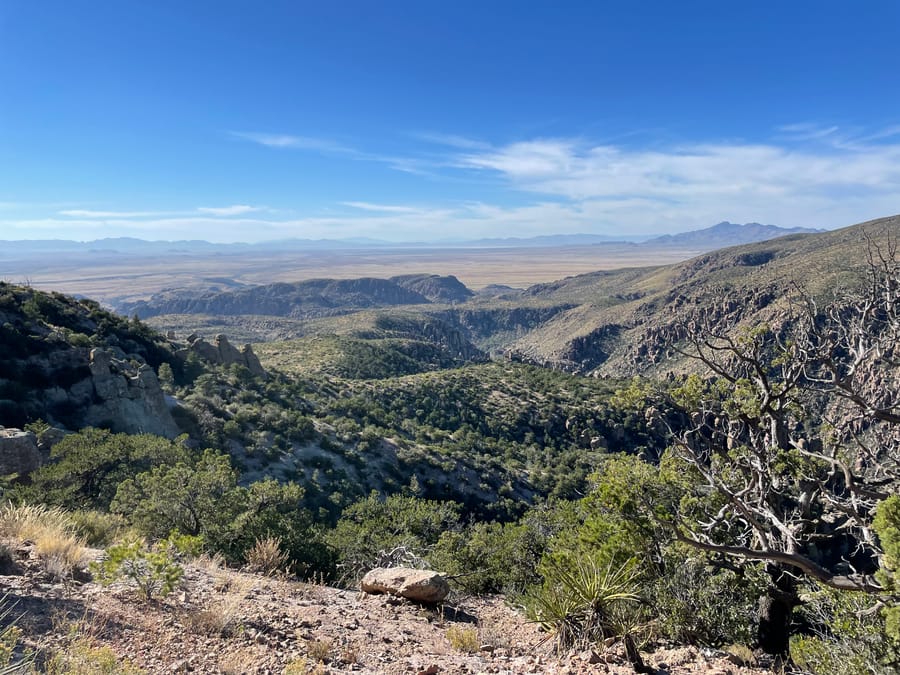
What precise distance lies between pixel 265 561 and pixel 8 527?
4472 mm

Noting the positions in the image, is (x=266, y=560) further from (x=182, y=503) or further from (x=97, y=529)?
(x=182, y=503)

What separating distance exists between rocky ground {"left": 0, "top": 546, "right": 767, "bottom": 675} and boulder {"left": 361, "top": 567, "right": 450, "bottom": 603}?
2.05 ft

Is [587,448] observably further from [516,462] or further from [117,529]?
[117,529]

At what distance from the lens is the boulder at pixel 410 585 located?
30.0 ft

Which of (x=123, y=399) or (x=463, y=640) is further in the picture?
(x=123, y=399)

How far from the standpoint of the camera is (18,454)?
16.6 m

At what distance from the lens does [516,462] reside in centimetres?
4644

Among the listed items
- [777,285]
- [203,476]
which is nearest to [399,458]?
[203,476]

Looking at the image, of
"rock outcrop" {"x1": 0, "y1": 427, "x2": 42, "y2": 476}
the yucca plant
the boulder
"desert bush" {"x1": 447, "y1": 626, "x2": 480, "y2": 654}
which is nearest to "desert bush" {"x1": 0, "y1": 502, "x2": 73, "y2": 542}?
the boulder

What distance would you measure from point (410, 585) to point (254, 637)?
3.62 m

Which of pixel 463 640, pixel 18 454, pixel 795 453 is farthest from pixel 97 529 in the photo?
pixel 795 453

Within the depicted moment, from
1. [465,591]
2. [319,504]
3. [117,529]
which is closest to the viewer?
[117,529]

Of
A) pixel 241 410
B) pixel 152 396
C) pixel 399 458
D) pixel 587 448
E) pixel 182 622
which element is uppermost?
pixel 182 622

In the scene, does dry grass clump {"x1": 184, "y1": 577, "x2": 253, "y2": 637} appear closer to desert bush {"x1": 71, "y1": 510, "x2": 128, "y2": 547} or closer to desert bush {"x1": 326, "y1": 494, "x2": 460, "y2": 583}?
desert bush {"x1": 71, "y1": 510, "x2": 128, "y2": 547}
